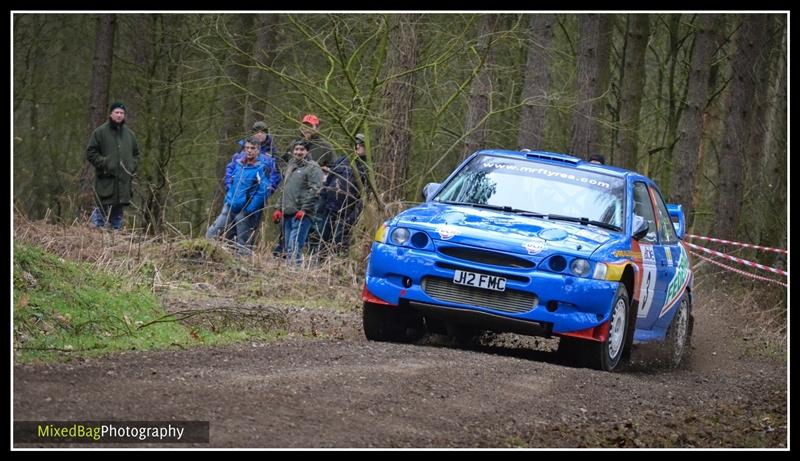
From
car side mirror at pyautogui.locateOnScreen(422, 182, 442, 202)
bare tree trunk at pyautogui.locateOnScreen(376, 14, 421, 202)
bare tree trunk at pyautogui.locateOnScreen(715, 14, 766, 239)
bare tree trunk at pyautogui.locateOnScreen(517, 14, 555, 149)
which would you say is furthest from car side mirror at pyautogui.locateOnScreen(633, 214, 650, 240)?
bare tree trunk at pyautogui.locateOnScreen(715, 14, 766, 239)

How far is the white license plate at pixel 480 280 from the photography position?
403 inches

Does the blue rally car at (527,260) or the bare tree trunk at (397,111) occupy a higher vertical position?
the bare tree trunk at (397,111)

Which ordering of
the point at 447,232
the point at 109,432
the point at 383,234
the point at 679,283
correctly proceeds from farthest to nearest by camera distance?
the point at 679,283 < the point at 383,234 < the point at 447,232 < the point at 109,432

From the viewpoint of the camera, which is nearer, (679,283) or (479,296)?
(479,296)

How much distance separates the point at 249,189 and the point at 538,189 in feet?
20.6

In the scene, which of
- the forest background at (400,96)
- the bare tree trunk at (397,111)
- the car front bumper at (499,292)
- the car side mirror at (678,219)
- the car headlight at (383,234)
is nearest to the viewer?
the car front bumper at (499,292)

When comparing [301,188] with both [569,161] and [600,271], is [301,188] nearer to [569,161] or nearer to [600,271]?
[569,161]

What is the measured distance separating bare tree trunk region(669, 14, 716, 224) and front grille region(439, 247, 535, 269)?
1373 cm

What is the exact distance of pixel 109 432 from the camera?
6406 mm

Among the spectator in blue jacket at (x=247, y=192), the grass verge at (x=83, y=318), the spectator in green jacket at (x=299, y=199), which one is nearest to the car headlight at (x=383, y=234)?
the grass verge at (x=83, y=318)

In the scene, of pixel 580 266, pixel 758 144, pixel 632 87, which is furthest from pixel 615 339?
pixel 758 144

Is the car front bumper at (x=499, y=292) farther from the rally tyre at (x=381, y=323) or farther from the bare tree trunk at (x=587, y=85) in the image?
the bare tree trunk at (x=587, y=85)

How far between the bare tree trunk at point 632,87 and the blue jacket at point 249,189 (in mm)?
9831
